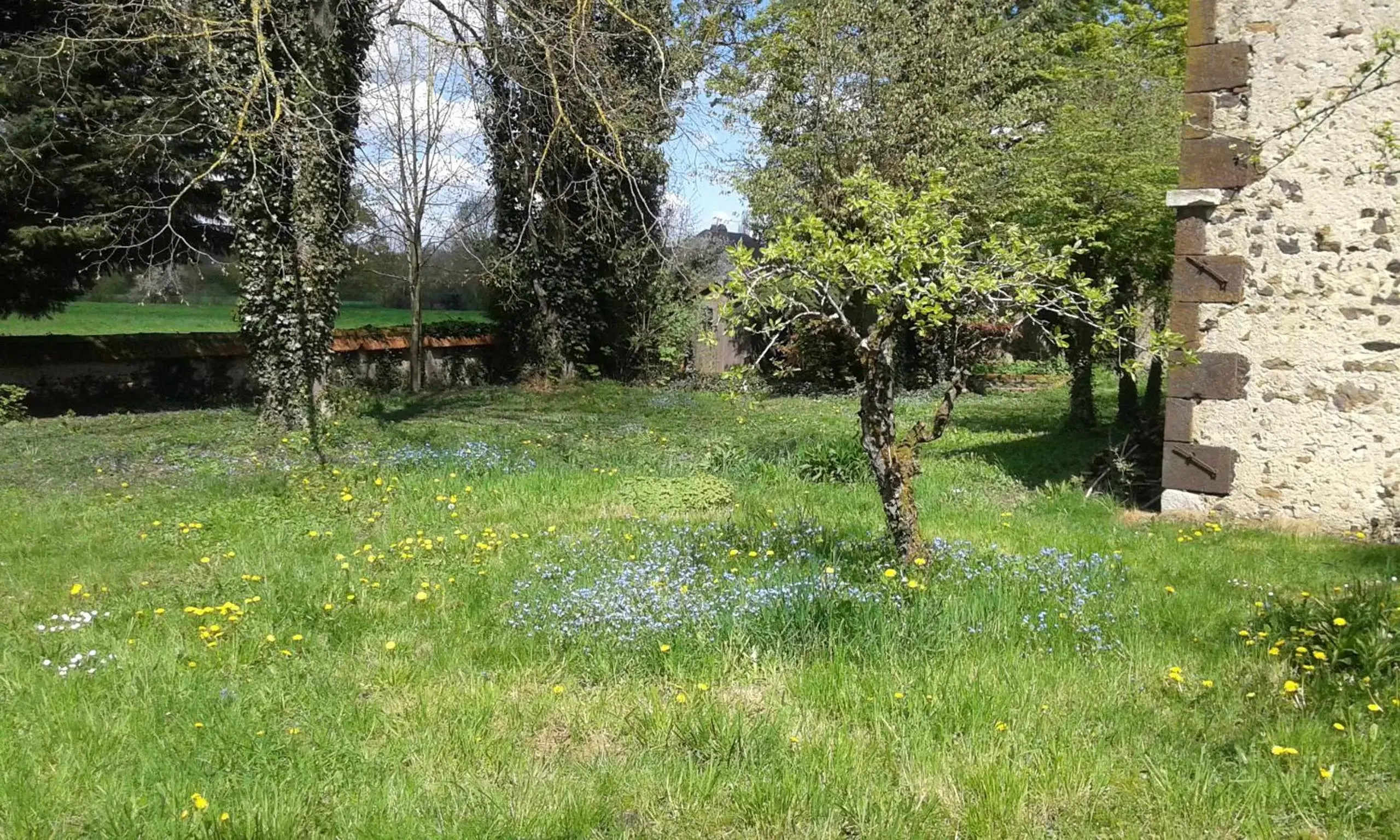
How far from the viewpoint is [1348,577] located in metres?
5.92

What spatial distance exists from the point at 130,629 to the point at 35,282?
12.7m

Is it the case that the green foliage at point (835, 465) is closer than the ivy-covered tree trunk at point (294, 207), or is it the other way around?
the green foliage at point (835, 465)

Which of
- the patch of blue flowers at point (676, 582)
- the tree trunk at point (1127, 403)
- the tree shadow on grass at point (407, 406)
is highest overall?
the tree trunk at point (1127, 403)

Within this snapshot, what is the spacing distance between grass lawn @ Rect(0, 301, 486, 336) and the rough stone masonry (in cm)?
1863

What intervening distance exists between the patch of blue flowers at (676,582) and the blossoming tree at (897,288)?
2.41 ft

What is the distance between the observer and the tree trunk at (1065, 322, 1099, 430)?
43.1 ft

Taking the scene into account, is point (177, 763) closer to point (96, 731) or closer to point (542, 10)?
point (96, 731)

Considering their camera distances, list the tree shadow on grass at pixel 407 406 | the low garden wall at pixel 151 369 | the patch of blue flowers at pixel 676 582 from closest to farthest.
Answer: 1. the patch of blue flowers at pixel 676 582
2. the tree shadow on grass at pixel 407 406
3. the low garden wall at pixel 151 369

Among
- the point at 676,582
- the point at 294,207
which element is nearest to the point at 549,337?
Result: the point at 294,207

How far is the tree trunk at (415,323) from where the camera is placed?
1916cm

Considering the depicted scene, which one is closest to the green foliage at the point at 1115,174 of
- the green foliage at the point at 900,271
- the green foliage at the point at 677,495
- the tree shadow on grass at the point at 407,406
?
the green foliage at the point at 677,495

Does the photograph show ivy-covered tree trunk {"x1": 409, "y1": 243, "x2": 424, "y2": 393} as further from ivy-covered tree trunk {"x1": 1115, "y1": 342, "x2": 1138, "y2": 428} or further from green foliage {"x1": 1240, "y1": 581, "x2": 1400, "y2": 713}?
green foliage {"x1": 1240, "y1": 581, "x2": 1400, "y2": 713}

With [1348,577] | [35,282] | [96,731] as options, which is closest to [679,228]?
[35,282]

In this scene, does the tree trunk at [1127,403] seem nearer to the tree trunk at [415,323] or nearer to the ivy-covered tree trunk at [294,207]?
the ivy-covered tree trunk at [294,207]
